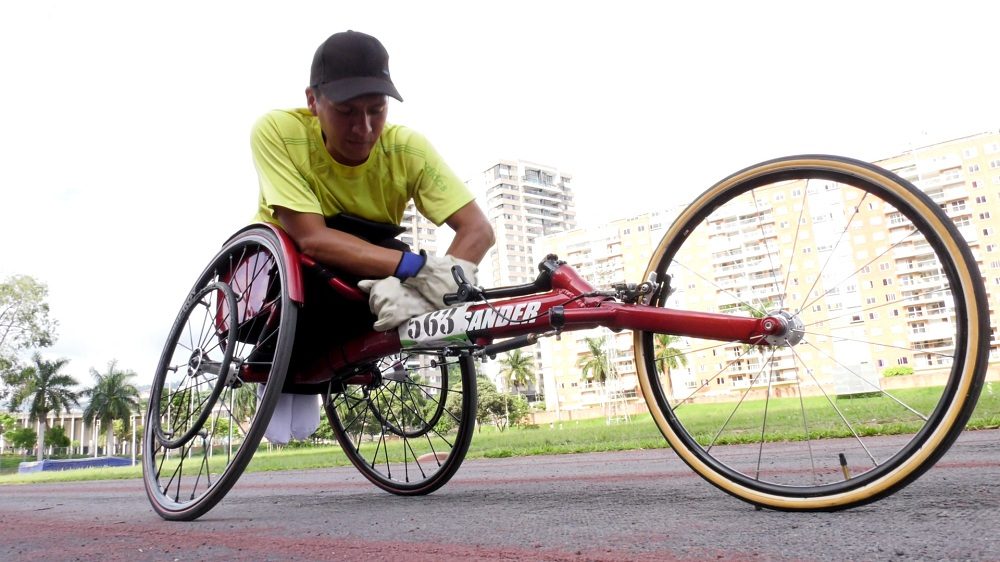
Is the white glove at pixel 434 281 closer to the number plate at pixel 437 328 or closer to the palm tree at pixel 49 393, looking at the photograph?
the number plate at pixel 437 328

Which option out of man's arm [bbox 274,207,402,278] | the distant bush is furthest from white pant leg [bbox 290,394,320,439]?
the distant bush

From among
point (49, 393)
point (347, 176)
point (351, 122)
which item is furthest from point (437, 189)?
point (49, 393)

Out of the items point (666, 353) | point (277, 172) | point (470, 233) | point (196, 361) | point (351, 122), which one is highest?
point (351, 122)

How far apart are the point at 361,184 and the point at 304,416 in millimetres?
1366

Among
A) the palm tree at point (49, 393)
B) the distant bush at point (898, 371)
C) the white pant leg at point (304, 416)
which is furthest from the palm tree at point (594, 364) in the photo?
the distant bush at point (898, 371)

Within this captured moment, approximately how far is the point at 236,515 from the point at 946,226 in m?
2.95

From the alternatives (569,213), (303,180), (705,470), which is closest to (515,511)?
(705,470)

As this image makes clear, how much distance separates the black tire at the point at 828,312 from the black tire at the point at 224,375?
4.99ft

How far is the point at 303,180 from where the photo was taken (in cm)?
272

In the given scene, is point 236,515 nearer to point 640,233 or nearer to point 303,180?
point 303,180

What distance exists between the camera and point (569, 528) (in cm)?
188

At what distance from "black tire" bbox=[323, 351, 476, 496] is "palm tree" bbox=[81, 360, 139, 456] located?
3433 inches

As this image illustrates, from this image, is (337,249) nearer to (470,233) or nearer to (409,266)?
(409,266)

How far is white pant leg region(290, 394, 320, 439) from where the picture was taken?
135 inches
